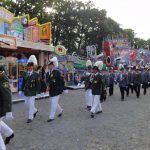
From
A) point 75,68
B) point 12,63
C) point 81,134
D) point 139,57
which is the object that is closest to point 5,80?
point 81,134

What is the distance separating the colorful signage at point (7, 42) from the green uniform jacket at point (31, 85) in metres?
10.3

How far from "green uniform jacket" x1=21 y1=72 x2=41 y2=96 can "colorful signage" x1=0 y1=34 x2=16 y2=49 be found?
10.3 meters

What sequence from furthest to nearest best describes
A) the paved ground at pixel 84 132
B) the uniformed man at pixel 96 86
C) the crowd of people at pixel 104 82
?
1. the crowd of people at pixel 104 82
2. the uniformed man at pixel 96 86
3. the paved ground at pixel 84 132

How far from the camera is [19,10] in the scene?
A: 43.3 m

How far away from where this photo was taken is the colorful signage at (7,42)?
20812 millimetres

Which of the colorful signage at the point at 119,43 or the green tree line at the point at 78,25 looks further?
the green tree line at the point at 78,25

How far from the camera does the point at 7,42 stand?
69.4ft

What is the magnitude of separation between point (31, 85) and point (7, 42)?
35.7 feet

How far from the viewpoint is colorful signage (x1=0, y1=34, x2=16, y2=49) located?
68.3 feet

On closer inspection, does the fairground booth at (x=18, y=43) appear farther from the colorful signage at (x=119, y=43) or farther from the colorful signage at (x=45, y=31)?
the colorful signage at (x=119, y=43)

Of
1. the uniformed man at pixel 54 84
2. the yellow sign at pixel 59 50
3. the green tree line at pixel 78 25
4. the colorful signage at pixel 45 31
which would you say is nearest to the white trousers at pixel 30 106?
the uniformed man at pixel 54 84

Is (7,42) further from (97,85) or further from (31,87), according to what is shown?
(31,87)

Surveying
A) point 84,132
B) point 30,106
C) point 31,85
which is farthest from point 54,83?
point 84,132

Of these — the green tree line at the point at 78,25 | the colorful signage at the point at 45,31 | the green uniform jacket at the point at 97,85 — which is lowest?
the green uniform jacket at the point at 97,85
